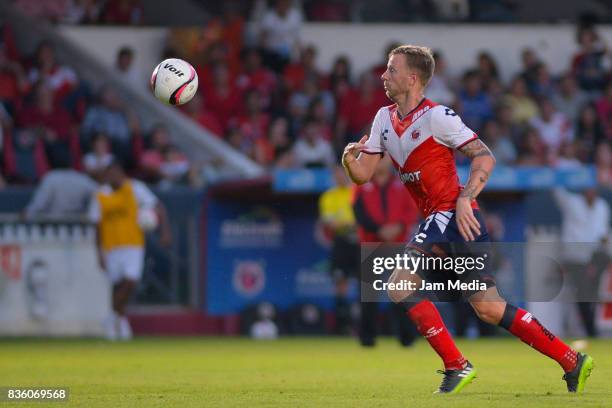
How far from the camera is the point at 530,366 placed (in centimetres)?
1281

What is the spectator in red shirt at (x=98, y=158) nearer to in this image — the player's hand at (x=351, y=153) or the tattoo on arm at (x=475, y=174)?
the player's hand at (x=351, y=153)

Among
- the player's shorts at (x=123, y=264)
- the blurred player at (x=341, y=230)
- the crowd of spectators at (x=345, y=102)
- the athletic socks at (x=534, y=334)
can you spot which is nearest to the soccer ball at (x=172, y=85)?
the athletic socks at (x=534, y=334)

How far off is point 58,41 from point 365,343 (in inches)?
336

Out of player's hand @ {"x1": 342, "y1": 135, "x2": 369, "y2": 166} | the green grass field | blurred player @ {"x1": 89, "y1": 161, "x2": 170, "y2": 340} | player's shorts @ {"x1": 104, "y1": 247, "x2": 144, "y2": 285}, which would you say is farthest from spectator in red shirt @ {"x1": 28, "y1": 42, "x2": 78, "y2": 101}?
player's hand @ {"x1": 342, "y1": 135, "x2": 369, "y2": 166}

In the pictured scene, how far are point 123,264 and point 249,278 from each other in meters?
2.28

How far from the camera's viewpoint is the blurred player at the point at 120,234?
18.5 metres

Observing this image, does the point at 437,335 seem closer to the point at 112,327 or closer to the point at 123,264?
the point at 123,264

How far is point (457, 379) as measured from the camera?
9367 millimetres

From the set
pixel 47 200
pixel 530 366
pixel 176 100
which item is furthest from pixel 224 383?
pixel 47 200

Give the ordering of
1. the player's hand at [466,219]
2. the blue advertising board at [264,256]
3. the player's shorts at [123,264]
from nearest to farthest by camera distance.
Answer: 1. the player's hand at [466,219]
2. the player's shorts at [123,264]
3. the blue advertising board at [264,256]

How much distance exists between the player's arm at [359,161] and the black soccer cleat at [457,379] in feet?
4.56

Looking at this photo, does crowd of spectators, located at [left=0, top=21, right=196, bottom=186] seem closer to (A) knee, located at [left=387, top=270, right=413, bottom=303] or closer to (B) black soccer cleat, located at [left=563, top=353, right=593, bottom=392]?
(A) knee, located at [left=387, top=270, right=413, bottom=303]

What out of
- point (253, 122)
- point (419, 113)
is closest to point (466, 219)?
point (419, 113)

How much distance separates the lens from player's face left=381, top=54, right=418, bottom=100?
957 cm
